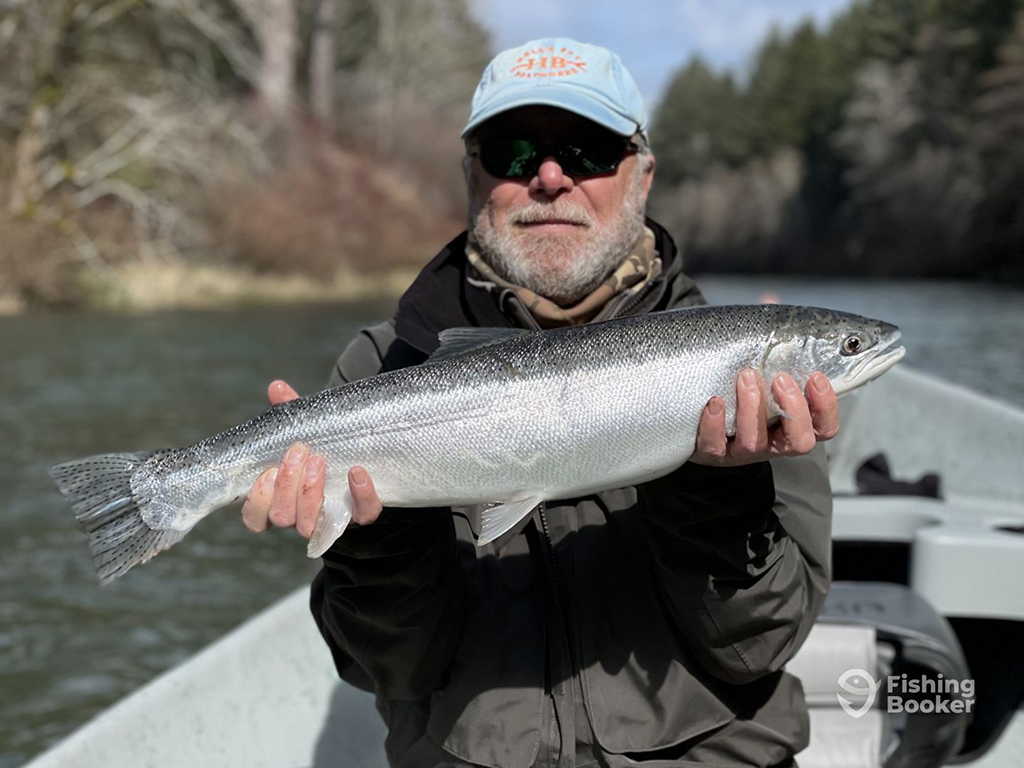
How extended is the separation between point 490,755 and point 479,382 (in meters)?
0.90

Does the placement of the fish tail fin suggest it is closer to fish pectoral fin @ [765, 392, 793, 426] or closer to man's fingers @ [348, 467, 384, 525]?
man's fingers @ [348, 467, 384, 525]

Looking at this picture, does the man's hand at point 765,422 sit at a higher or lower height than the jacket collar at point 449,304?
lower

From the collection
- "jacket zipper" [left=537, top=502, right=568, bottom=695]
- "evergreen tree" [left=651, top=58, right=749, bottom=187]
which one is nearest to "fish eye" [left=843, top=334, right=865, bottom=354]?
"jacket zipper" [left=537, top=502, right=568, bottom=695]

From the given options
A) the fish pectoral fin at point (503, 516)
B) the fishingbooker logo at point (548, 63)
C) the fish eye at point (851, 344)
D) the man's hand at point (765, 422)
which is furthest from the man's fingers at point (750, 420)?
the fishingbooker logo at point (548, 63)

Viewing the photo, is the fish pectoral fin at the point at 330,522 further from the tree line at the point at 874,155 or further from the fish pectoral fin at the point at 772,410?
the tree line at the point at 874,155

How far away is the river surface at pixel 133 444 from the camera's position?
19.5 ft

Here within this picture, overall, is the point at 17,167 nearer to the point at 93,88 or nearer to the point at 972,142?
the point at 93,88

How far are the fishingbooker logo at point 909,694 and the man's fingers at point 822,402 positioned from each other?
1370 millimetres

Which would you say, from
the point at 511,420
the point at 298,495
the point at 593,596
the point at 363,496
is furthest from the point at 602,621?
the point at 298,495

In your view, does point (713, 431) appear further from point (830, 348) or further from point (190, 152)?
point (190, 152)

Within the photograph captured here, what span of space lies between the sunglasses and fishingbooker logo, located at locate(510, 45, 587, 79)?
19 centimetres

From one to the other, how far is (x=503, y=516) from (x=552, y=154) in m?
1.21

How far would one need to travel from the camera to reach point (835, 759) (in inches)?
131

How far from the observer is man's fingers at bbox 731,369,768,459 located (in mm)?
2266
